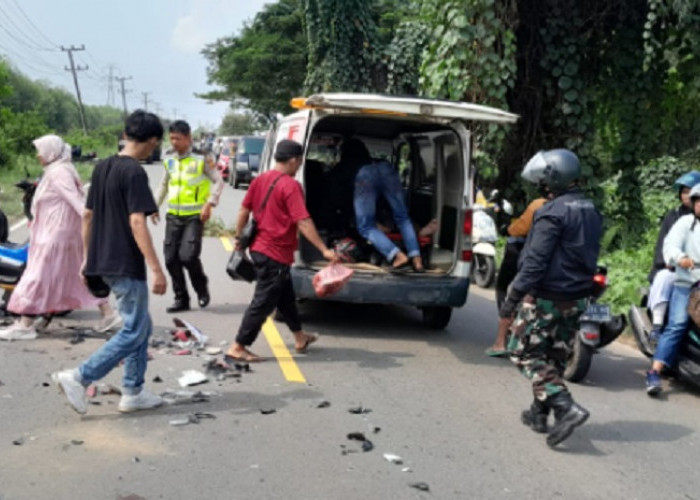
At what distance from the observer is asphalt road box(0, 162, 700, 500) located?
4.35 meters

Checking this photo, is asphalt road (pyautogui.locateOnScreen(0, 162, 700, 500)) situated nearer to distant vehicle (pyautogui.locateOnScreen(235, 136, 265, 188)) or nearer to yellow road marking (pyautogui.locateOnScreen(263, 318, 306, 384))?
yellow road marking (pyautogui.locateOnScreen(263, 318, 306, 384))

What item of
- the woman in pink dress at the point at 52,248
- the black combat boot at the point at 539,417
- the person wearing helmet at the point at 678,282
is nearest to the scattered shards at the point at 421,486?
the black combat boot at the point at 539,417

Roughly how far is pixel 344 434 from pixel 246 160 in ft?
83.6

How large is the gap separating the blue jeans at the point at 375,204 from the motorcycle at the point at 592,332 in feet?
6.46

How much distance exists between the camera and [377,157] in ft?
32.2

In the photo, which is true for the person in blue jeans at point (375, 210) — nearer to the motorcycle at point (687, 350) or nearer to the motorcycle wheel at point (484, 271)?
the motorcycle at point (687, 350)

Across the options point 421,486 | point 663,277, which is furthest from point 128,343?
point 663,277

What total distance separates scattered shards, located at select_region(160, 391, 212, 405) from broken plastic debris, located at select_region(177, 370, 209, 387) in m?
0.21

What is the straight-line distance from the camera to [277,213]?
6.74m

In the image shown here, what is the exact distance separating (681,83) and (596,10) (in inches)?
86.6

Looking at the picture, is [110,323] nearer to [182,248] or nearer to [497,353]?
[182,248]

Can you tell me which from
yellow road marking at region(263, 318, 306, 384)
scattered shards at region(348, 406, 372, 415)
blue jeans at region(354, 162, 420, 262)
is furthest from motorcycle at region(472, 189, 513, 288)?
scattered shards at region(348, 406, 372, 415)

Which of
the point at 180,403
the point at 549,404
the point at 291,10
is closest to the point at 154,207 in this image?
the point at 180,403

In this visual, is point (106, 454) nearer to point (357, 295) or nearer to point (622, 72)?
point (357, 295)
